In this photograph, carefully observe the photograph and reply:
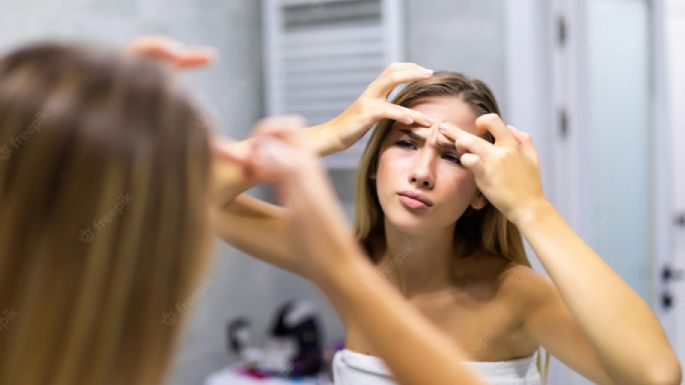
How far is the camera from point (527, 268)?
1048mm

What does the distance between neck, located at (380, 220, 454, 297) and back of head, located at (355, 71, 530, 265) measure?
0.03 meters

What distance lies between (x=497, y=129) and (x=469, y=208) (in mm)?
194

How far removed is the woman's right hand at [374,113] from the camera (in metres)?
1.00

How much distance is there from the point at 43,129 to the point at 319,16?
2042 mm

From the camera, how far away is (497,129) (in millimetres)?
943

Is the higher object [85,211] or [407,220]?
[85,211]

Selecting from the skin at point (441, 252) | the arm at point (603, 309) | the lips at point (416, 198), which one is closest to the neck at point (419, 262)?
the skin at point (441, 252)

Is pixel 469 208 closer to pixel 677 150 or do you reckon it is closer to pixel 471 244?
pixel 471 244

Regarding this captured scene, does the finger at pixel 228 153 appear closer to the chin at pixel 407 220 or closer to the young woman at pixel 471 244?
the young woman at pixel 471 244

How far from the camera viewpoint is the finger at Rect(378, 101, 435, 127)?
100cm

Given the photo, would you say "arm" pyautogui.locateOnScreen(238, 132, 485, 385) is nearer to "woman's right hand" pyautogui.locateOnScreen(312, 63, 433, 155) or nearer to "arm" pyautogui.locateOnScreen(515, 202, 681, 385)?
"arm" pyautogui.locateOnScreen(515, 202, 681, 385)
